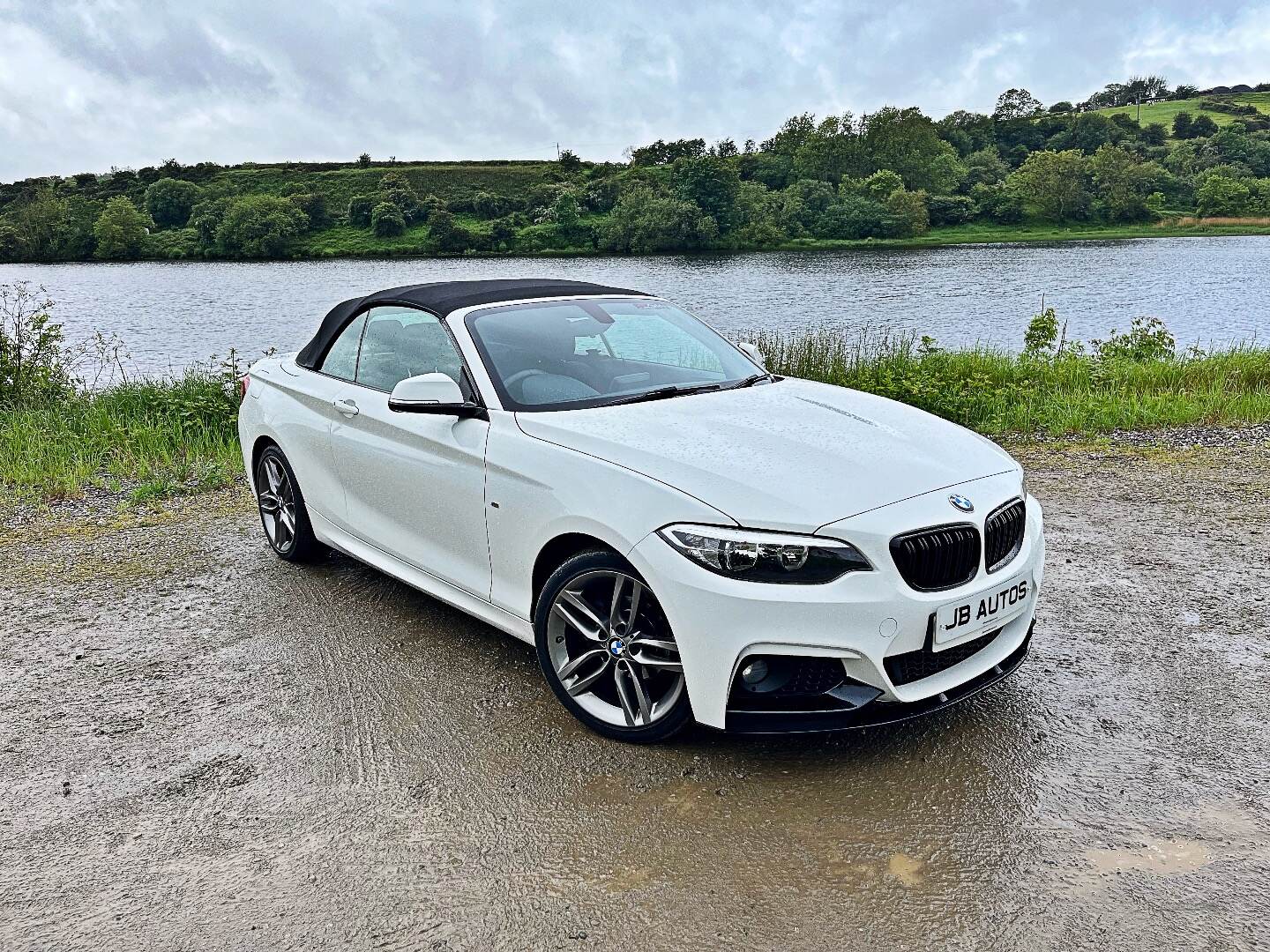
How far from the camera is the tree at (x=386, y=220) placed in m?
69.1

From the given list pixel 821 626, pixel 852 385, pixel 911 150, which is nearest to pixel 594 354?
pixel 821 626

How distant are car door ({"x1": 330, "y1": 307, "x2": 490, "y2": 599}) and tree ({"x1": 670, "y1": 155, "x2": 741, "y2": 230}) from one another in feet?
224

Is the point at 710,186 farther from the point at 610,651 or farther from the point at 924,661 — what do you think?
the point at 924,661

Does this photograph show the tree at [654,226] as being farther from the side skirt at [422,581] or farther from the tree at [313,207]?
the side skirt at [422,581]

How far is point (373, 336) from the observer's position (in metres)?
4.68

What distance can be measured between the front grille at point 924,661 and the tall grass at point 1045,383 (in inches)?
255

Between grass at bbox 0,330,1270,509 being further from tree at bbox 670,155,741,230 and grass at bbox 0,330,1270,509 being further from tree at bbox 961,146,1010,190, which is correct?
tree at bbox 961,146,1010,190

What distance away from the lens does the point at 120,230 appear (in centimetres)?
6494

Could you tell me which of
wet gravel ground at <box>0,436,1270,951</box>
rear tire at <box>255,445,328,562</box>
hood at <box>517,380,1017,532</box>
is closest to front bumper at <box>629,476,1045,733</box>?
hood at <box>517,380,1017,532</box>

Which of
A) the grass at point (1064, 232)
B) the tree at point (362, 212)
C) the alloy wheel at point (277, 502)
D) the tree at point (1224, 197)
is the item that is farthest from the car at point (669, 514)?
the tree at point (1224, 197)

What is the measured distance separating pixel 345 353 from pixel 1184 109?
148315mm

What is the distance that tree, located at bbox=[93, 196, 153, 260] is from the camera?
6456cm

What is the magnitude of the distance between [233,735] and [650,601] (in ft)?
5.54

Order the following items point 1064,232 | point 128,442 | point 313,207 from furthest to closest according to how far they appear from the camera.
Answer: point 1064,232, point 313,207, point 128,442
